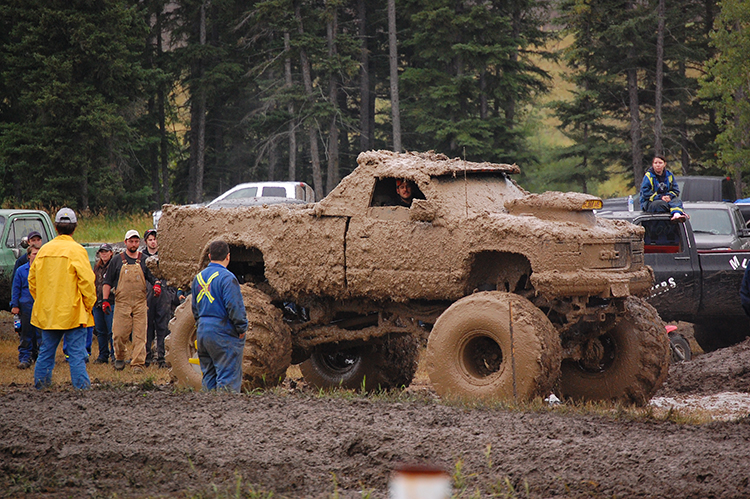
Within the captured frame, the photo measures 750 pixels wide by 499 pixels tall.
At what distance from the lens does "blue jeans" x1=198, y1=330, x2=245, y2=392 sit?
27.0 feet

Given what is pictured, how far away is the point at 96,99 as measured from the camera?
3067 centimetres

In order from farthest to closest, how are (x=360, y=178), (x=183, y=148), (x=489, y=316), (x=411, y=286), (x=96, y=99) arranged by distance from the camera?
(x=183, y=148) → (x=96, y=99) → (x=360, y=178) → (x=411, y=286) → (x=489, y=316)

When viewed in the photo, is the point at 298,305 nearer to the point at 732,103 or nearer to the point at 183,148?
the point at 732,103

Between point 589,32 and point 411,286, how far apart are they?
26.5 meters

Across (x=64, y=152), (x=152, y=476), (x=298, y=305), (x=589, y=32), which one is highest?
(x=589, y=32)

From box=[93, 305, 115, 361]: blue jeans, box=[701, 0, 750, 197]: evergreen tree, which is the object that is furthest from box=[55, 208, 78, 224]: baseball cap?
box=[701, 0, 750, 197]: evergreen tree

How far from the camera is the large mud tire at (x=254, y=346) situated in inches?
361

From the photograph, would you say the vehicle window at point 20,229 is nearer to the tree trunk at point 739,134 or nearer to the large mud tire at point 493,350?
the large mud tire at point 493,350

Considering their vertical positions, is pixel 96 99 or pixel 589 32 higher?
pixel 589 32

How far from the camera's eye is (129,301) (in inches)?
509

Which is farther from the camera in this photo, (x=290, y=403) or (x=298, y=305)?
(x=298, y=305)

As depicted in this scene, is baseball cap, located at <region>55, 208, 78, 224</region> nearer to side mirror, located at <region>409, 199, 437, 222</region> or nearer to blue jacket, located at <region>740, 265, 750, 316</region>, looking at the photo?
side mirror, located at <region>409, 199, 437, 222</region>

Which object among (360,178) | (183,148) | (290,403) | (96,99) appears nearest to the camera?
(290,403)

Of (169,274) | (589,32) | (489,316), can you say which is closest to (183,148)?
(589,32)
